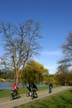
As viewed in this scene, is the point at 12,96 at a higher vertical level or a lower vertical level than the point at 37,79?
lower

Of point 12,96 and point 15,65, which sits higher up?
point 15,65

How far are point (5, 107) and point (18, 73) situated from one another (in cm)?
3344

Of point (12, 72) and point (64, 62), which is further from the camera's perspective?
point (64, 62)

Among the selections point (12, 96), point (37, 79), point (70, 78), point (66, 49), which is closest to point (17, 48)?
point (66, 49)

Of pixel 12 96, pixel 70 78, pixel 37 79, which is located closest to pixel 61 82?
pixel 70 78

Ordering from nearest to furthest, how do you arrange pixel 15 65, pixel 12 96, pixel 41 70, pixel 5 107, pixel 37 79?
pixel 5 107 → pixel 12 96 → pixel 15 65 → pixel 37 79 → pixel 41 70

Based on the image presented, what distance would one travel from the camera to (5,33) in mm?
56656

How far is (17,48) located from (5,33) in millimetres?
3717

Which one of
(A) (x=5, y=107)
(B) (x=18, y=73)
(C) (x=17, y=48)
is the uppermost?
(C) (x=17, y=48)

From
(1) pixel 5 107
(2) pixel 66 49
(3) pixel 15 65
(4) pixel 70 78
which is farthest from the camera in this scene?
(4) pixel 70 78

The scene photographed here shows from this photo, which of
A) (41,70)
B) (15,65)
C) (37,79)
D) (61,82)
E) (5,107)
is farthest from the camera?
(61,82)

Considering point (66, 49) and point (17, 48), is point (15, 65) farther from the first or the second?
point (66, 49)

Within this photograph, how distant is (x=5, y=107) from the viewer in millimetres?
22891

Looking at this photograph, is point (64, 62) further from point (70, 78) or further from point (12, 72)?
point (70, 78)
